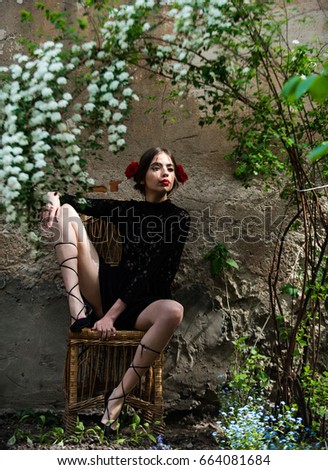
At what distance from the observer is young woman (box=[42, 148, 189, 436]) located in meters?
2.90

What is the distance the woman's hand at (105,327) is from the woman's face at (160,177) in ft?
2.36

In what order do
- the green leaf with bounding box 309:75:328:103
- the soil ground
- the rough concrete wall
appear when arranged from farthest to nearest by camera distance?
1. the rough concrete wall
2. the soil ground
3. the green leaf with bounding box 309:75:328:103

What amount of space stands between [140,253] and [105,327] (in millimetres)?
441

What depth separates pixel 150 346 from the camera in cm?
287

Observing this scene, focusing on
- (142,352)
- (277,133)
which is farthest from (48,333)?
(277,133)

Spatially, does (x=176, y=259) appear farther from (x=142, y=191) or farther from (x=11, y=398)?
(x=11, y=398)

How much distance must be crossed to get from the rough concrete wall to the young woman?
0.34m

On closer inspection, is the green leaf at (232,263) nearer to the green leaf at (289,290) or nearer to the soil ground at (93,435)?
the green leaf at (289,290)

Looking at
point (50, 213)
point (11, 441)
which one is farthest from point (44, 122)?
point (11, 441)

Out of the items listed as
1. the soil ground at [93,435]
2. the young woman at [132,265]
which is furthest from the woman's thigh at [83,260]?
the soil ground at [93,435]

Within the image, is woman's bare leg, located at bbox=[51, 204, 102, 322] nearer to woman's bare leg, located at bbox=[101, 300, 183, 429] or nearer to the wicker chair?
the wicker chair

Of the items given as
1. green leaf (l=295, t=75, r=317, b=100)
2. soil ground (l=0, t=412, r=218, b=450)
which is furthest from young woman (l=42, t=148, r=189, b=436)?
green leaf (l=295, t=75, r=317, b=100)

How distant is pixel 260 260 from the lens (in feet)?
11.8
